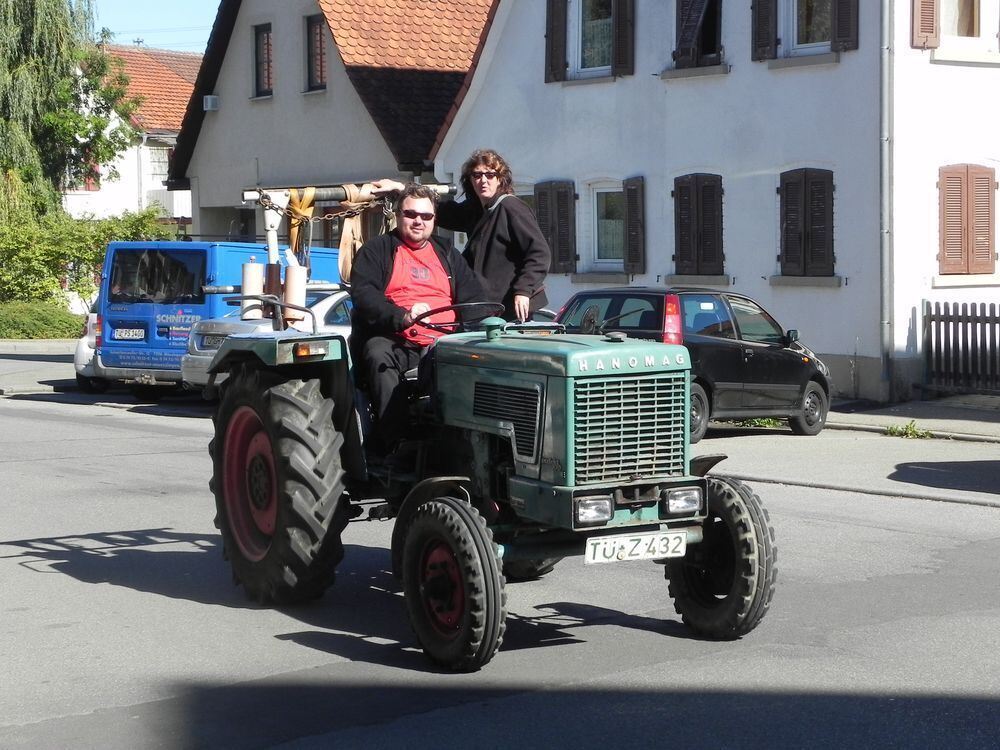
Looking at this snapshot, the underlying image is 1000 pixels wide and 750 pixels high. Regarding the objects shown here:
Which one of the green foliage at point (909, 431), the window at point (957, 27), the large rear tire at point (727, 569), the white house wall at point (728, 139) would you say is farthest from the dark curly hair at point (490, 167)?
the window at point (957, 27)

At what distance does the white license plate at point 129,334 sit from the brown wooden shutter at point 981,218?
10933 millimetres

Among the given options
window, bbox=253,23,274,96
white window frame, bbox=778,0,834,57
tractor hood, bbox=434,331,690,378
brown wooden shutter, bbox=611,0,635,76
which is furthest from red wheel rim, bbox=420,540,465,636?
window, bbox=253,23,274,96

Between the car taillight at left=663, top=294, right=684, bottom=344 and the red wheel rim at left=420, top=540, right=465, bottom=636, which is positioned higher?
the car taillight at left=663, top=294, right=684, bottom=344

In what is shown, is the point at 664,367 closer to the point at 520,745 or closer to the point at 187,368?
the point at 520,745

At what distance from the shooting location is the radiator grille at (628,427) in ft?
21.9

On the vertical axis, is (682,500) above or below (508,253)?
below

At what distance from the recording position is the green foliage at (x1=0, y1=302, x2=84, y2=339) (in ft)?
118

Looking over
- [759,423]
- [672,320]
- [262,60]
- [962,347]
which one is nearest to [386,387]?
[672,320]

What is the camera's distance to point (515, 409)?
6.91 m

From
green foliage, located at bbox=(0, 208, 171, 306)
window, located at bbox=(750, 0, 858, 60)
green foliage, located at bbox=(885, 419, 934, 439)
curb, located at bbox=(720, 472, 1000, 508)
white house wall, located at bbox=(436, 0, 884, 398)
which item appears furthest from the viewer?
green foliage, located at bbox=(0, 208, 171, 306)

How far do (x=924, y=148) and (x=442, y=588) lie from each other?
15073 mm

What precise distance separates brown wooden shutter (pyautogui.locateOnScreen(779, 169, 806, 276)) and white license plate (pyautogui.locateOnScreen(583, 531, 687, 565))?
48.7 feet

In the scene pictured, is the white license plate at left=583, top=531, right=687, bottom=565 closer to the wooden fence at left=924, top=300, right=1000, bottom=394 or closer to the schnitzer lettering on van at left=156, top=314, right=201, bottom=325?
the wooden fence at left=924, top=300, right=1000, bottom=394

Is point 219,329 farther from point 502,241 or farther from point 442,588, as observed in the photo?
point 442,588
